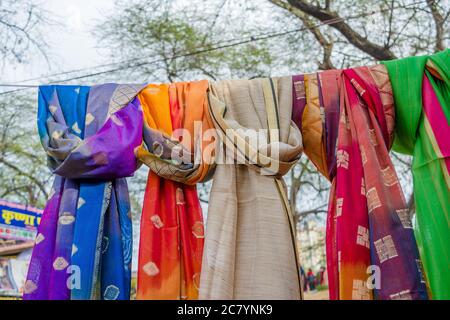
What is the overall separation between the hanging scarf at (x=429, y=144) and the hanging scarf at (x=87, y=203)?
2.38 ft

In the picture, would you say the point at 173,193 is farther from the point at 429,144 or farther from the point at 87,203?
the point at 429,144

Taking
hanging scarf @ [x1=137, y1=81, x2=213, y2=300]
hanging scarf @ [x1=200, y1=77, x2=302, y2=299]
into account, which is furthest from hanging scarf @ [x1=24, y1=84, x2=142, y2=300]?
hanging scarf @ [x1=200, y1=77, x2=302, y2=299]

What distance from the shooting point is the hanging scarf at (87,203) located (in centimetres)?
128

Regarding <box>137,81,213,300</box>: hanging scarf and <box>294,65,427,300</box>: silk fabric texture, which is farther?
<box>137,81,213,300</box>: hanging scarf

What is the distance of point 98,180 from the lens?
1378 mm

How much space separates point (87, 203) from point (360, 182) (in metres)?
0.71

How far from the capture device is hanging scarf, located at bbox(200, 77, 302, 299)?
1.22 meters

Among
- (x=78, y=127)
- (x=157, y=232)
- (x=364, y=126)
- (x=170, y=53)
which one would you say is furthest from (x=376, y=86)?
(x=170, y=53)

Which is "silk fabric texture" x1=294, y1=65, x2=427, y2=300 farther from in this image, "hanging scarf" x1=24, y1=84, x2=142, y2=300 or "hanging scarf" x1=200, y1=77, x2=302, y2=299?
"hanging scarf" x1=24, y1=84, x2=142, y2=300

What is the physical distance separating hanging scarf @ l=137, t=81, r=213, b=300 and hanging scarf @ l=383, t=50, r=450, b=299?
0.53 metres

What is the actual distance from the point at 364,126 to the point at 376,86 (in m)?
0.14

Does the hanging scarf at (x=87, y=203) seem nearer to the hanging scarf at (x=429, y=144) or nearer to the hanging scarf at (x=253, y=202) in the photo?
the hanging scarf at (x=253, y=202)

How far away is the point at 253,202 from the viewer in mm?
1305

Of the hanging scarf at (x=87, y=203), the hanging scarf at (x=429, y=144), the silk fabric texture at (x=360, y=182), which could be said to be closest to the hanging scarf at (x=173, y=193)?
the hanging scarf at (x=87, y=203)
